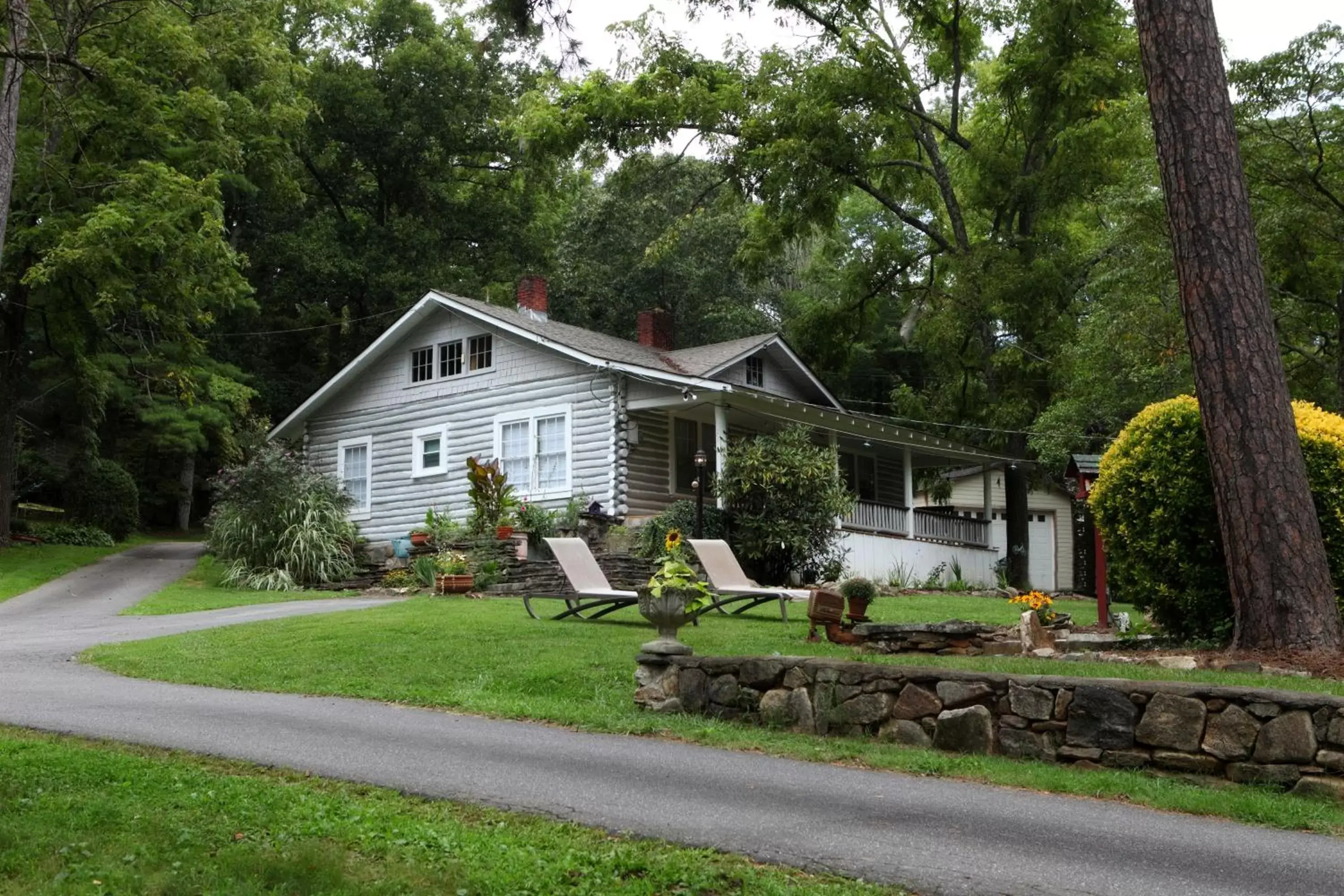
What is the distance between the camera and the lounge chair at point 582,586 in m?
14.5

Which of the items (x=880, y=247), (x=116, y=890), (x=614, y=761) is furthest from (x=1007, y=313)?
(x=116, y=890)

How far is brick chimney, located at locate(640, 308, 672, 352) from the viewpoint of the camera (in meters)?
28.8

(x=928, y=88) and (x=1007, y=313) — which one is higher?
(x=928, y=88)

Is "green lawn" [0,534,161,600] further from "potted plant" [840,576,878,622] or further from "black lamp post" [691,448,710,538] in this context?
"potted plant" [840,576,878,622]

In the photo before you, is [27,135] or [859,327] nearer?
[27,135]

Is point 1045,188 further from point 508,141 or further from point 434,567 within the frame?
point 508,141

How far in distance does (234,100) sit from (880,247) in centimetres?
1538

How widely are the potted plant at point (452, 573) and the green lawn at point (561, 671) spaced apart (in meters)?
2.24

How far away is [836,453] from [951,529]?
7.02 m

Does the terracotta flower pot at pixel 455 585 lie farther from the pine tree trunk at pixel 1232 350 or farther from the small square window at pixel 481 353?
the pine tree trunk at pixel 1232 350

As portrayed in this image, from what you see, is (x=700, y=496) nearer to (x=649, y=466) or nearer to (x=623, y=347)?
(x=649, y=466)

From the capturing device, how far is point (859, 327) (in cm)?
3155

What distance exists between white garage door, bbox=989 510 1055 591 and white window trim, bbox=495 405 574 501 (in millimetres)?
13778

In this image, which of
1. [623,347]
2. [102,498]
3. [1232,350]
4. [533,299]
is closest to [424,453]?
[533,299]
